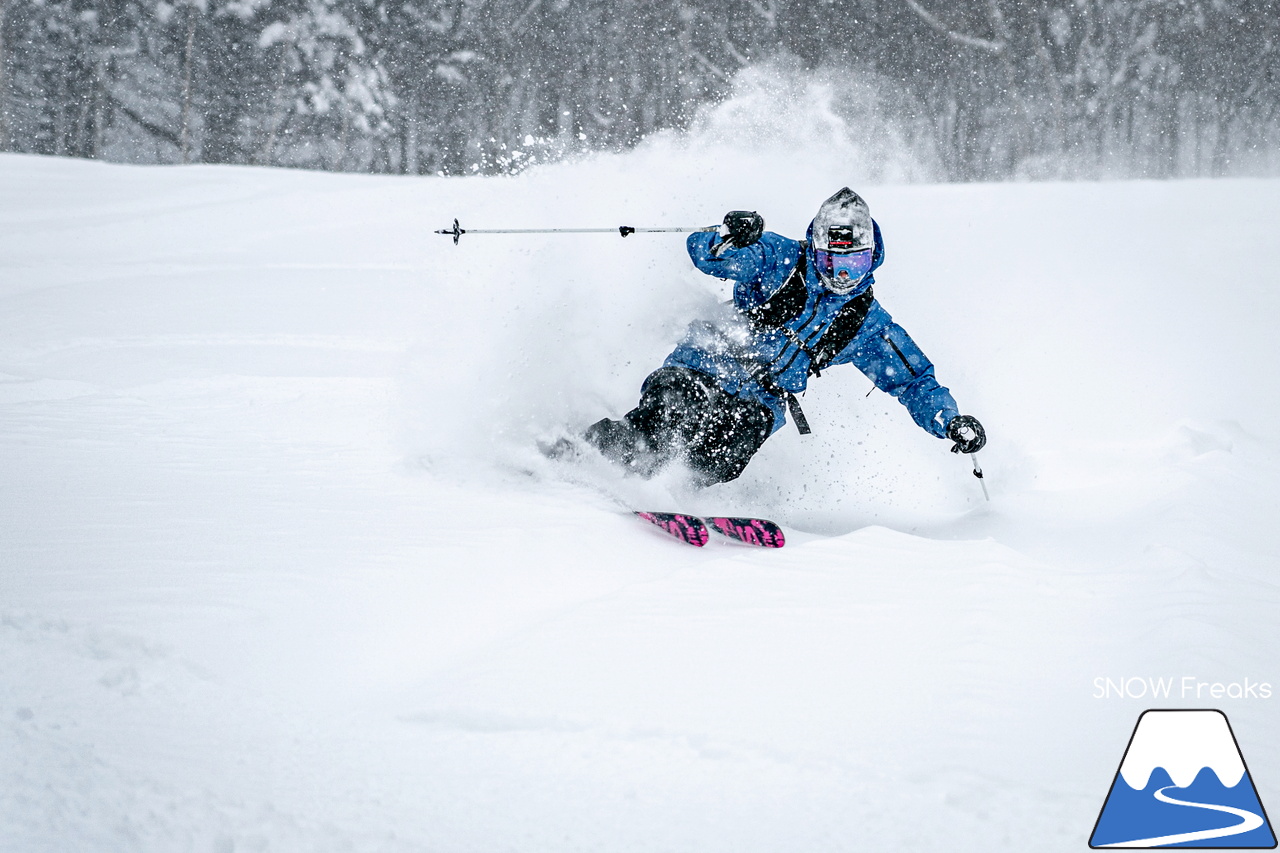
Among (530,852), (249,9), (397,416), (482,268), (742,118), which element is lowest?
(530,852)

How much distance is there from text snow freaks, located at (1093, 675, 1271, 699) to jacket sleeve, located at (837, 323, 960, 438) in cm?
214

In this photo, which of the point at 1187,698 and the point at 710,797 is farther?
the point at 1187,698

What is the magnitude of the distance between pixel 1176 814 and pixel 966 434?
2.34 meters

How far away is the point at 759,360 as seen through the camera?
4.21m

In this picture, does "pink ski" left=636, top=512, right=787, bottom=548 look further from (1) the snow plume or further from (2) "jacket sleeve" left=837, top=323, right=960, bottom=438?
(1) the snow plume

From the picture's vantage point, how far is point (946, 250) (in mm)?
10906

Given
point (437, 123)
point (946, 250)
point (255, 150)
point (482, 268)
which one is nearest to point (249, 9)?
point (255, 150)

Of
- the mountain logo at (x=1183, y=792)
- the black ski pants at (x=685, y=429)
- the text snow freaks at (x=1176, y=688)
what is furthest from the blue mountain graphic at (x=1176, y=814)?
the black ski pants at (x=685, y=429)

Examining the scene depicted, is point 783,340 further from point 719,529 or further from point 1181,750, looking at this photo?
point 1181,750

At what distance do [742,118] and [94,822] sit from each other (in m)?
17.7

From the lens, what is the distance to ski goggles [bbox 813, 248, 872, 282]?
387cm

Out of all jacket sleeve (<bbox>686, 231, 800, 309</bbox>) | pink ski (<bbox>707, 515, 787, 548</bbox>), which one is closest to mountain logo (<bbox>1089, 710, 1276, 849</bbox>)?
pink ski (<bbox>707, 515, 787, 548</bbox>)

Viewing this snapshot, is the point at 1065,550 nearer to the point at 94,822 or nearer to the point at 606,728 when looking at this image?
the point at 606,728

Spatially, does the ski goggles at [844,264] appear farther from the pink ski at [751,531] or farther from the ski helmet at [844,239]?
the pink ski at [751,531]
